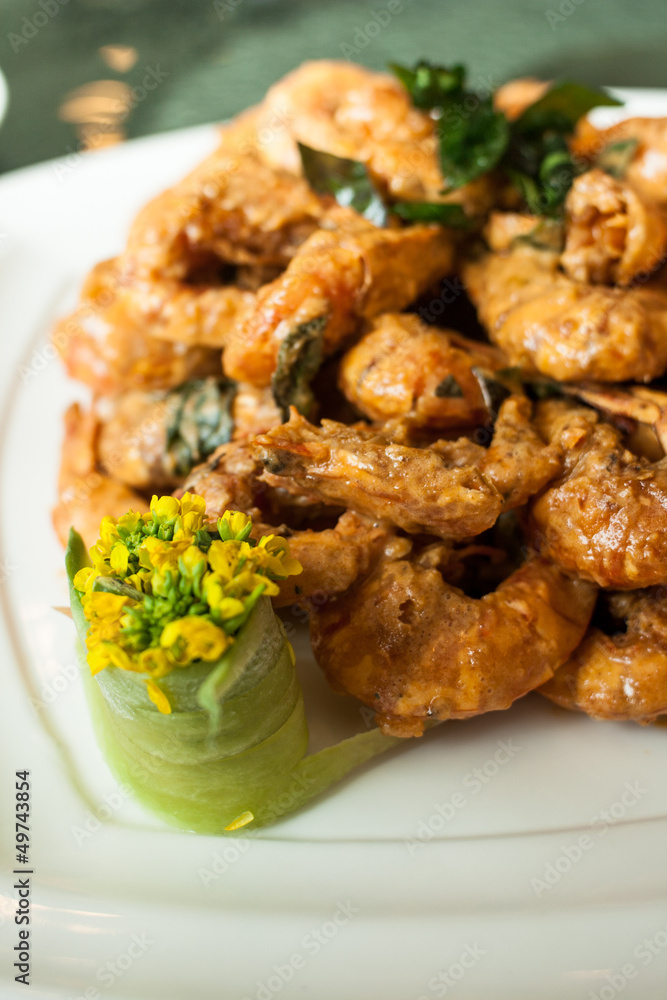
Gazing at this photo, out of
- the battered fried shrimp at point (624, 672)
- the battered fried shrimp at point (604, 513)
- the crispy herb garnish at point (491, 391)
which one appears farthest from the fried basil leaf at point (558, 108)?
the battered fried shrimp at point (624, 672)

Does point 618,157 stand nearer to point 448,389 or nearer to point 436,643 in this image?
point 448,389

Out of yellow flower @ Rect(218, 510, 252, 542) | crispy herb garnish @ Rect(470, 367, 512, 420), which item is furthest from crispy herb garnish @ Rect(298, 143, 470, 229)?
yellow flower @ Rect(218, 510, 252, 542)

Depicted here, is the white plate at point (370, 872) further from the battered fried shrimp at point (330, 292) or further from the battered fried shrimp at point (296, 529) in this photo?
the battered fried shrimp at point (330, 292)

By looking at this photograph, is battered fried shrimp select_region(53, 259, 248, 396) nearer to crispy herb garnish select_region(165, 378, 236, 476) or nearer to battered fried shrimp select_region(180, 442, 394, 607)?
crispy herb garnish select_region(165, 378, 236, 476)

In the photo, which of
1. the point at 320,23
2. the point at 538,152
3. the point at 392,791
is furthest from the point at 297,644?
the point at 320,23

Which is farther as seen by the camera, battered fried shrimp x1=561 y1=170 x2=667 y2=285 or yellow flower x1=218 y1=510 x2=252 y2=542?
battered fried shrimp x1=561 y1=170 x2=667 y2=285

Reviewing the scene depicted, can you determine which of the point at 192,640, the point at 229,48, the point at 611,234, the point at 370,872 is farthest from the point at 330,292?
the point at 229,48

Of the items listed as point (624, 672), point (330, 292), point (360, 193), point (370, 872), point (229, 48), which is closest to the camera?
point (370, 872)
